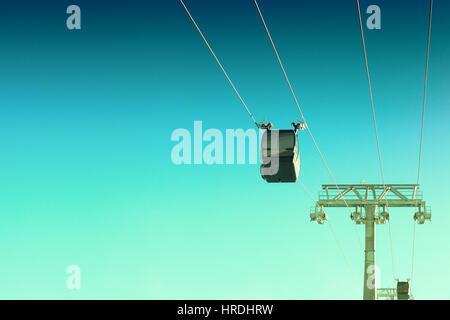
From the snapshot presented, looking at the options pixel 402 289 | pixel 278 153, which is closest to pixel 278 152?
pixel 278 153

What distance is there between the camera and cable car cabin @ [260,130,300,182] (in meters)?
14.7

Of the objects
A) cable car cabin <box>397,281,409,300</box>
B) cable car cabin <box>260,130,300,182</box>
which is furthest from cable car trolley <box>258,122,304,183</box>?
cable car cabin <box>397,281,409,300</box>

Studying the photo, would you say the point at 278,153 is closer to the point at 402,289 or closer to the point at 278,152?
the point at 278,152

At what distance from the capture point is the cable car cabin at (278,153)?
48.2ft

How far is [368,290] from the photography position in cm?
2656

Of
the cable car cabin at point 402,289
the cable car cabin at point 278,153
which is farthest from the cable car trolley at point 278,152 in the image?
the cable car cabin at point 402,289

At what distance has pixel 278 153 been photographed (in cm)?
1473

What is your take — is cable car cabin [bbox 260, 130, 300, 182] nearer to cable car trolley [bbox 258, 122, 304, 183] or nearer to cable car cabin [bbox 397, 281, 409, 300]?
cable car trolley [bbox 258, 122, 304, 183]

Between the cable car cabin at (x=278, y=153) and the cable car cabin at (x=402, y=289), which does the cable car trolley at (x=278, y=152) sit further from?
the cable car cabin at (x=402, y=289)
